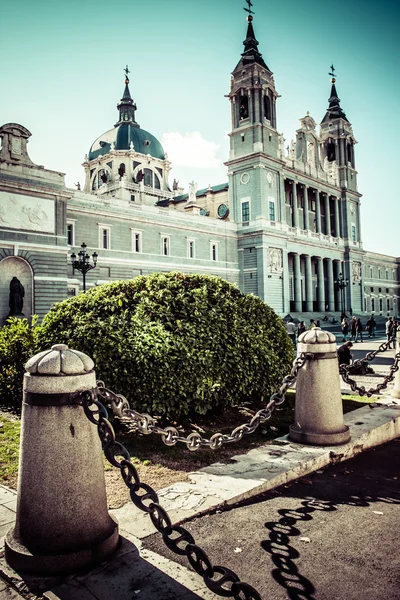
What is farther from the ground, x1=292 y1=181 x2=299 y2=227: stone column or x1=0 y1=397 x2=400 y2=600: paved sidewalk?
x1=292 y1=181 x2=299 y2=227: stone column

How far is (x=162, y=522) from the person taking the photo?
2.57 m

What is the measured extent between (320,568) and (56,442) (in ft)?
5.85

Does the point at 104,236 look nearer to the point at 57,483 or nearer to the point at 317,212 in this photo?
the point at 317,212

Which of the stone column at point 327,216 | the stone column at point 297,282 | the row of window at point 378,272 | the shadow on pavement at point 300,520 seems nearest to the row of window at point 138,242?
the stone column at point 297,282

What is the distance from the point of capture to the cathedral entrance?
24094mm

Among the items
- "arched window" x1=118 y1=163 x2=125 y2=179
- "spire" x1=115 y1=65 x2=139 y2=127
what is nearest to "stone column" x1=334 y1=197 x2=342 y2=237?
"arched window" x1=118 y1=163 x2=125 y2=179

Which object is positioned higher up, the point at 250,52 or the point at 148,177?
the point at 250,52

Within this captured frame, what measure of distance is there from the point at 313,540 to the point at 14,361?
244 inches

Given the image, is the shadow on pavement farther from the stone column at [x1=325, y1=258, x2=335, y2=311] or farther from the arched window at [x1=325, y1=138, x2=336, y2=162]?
the arched window at [x1=325, y1=138, x2=336, y2=162]

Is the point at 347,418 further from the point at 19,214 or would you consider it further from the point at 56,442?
the point at 19,214

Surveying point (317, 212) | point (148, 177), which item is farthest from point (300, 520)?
point (148, 177)

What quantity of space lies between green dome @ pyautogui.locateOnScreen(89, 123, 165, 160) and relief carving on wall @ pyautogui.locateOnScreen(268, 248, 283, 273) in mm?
33625

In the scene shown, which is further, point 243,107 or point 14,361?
point 243,107

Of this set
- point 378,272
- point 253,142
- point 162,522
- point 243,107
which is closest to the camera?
point 162,522
